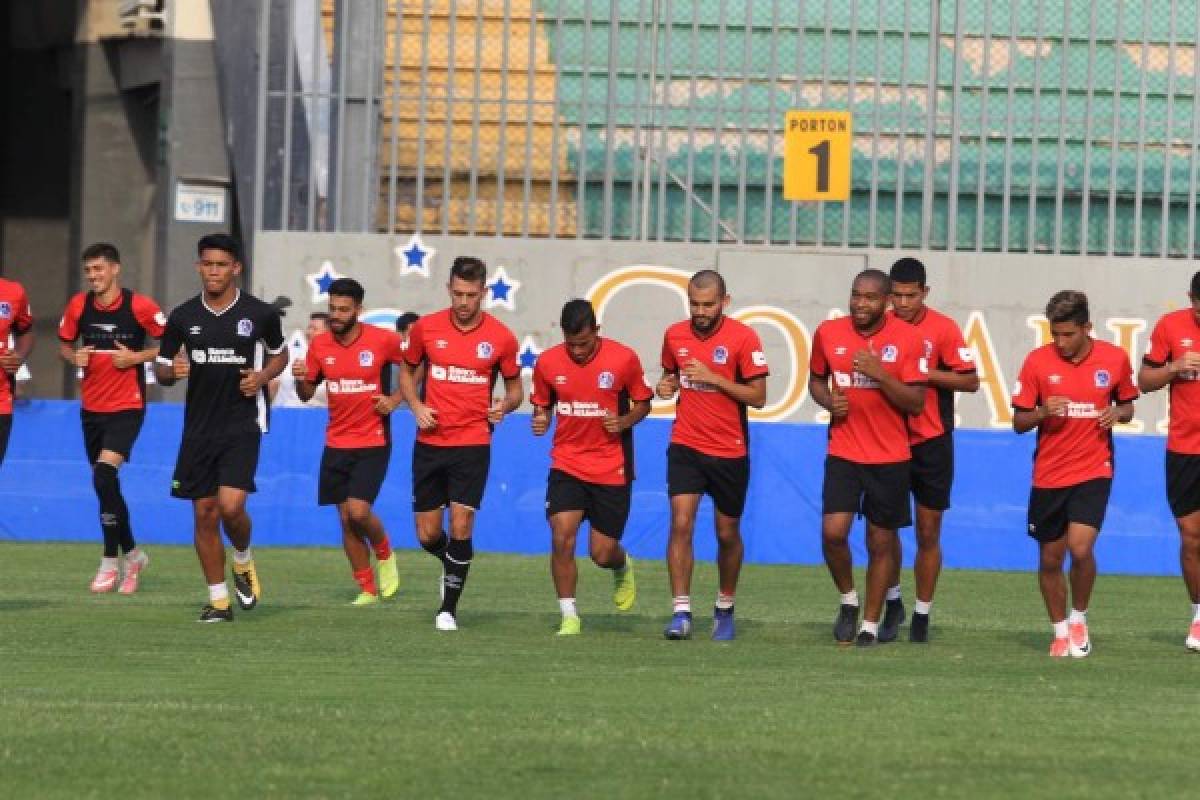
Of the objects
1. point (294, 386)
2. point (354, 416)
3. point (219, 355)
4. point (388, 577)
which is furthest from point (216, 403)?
point (294, 386)

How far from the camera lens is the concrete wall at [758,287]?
2367 centimetres

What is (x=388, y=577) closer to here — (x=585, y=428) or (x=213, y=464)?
(x=213, y=464)

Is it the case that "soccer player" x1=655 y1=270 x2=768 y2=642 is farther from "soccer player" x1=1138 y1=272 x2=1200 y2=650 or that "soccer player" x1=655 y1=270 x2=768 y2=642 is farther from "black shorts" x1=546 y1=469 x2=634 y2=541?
"soccer player" x1=1138 y1=272 x2=1200 y2=650

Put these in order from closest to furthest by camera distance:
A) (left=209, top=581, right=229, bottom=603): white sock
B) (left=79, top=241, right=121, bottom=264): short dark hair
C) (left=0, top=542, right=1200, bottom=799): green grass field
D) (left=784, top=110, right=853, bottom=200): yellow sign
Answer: (left=0, top=542, right=1200, bottom=799): green grass field, (left=209, top=581, right=229, bottom=603): white sock, (left=79, top=241, right=121, bottom=264): short dark hair, (left=784, top=110, right=853, bottom=200): yellow sign

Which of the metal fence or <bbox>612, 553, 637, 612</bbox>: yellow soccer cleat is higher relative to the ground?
the metal fence

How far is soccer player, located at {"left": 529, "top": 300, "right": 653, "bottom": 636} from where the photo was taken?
13367 mm

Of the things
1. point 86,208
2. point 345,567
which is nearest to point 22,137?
point 86,208

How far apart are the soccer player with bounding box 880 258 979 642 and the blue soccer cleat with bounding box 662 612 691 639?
3.46ft

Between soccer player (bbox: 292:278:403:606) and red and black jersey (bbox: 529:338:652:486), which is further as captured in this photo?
soccer player (bbox: 292:278:403:606)

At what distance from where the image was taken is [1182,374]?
1307 cm

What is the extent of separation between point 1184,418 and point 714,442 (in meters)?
2.48

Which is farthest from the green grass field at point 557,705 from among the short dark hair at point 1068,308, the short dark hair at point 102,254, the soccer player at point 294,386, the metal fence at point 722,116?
the metal fence at point 722,116

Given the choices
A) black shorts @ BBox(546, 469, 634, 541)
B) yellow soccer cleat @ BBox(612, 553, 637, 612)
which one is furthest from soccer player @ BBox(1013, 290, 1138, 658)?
yellow soccer cleat @ BBox(612, 553, 637, 612)

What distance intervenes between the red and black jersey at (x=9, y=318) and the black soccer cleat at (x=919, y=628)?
210 inches
